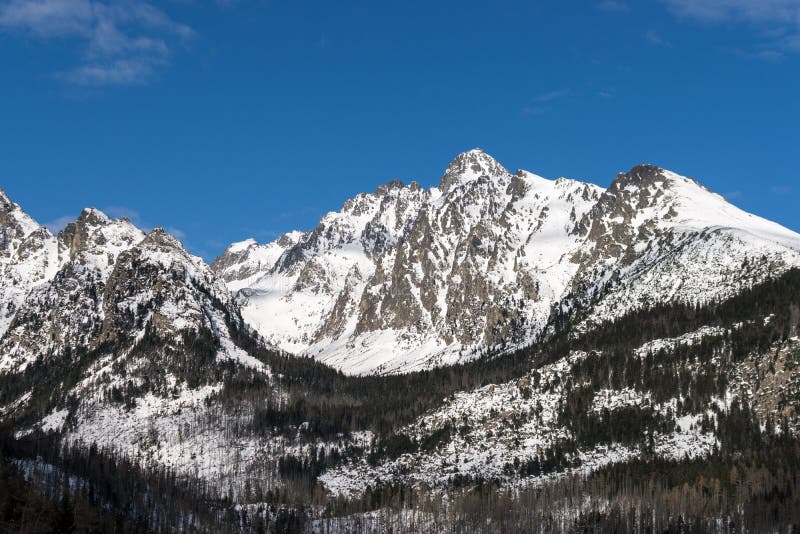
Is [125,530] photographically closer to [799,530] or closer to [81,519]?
[81,519]

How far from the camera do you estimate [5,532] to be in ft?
529

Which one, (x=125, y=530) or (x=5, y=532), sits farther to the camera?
(x=125, y=530)

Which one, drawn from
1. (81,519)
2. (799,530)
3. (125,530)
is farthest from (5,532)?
(799,530)

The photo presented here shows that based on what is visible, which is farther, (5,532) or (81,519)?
(81,519)

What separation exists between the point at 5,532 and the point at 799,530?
153 metres

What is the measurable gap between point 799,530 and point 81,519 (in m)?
142

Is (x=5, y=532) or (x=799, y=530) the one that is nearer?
(x=5, y=532)

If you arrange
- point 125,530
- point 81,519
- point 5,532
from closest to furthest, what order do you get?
1. point 5,532
2. point 81,519
3. point 125,530

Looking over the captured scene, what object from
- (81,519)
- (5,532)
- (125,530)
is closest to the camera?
(5,532)

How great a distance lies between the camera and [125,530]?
18725cm

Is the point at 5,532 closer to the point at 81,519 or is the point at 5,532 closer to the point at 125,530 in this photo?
the point at 81,519

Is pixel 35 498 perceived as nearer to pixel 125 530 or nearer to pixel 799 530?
pixel 125 530

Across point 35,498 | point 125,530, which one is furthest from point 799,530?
point 35,498

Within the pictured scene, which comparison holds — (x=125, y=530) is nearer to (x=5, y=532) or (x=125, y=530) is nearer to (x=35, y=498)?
(x=35, y=498)
